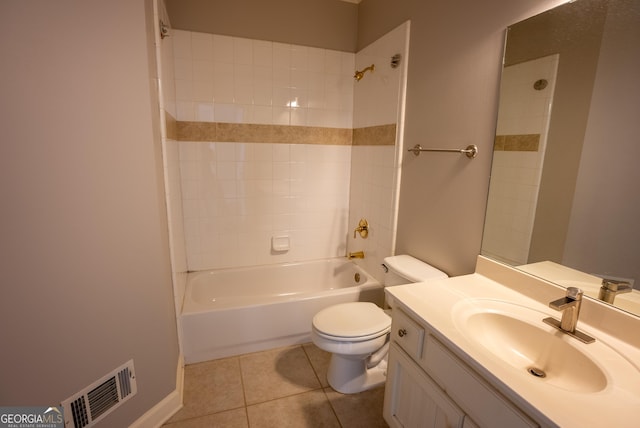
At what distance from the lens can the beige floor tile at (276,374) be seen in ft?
5.84

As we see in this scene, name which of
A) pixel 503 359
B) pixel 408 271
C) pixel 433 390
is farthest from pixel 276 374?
pixel 503 359

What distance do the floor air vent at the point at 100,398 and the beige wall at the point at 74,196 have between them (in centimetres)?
4

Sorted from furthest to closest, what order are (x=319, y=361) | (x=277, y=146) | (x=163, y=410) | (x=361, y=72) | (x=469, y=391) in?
(x=277, y=146)
(x=361, y=72)
(x=319, y=361)
(x=163, y=410)
(x=469, y=391)

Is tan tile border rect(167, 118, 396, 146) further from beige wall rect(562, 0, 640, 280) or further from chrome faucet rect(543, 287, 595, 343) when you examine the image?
chrome faucet rect(543, 287, 595, 343)

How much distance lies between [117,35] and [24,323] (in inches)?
43.7

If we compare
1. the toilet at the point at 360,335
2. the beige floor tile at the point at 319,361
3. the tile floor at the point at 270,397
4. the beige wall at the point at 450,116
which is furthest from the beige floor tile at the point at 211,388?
the beige wall at the point at 450,116

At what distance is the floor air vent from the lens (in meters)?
1.20

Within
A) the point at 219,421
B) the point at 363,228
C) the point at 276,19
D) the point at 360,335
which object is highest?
the point at 276,19

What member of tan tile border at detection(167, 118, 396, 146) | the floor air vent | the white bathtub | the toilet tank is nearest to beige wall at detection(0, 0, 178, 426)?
the floor air vent

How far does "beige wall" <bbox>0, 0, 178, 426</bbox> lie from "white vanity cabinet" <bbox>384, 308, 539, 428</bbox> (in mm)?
1153

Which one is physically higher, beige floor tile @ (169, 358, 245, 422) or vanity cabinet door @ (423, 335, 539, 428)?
vanity cabinet door @ (423, 335, 539, 428)

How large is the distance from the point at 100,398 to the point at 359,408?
1.24 metres

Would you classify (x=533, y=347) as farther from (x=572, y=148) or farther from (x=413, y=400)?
(x=572, y=148)

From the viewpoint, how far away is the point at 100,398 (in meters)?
1.29
